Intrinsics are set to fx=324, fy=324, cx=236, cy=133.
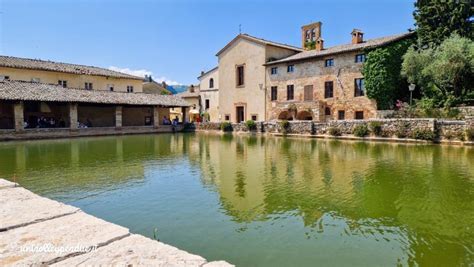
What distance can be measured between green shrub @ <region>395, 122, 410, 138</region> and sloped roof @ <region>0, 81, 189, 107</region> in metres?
25.2

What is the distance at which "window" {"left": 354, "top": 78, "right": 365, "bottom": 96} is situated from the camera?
2977 centimetres

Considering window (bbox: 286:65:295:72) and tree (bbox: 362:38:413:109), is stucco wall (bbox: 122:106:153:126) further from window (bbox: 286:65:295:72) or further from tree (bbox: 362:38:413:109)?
tree (bbox: 362:38:413:109)

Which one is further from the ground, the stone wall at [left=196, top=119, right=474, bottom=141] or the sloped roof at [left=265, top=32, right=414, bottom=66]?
the sloped roof at [left=265, top=32, right=414, bottom=66]

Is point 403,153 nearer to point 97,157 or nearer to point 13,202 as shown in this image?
point 97,157

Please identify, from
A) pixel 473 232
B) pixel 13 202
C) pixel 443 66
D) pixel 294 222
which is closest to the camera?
pixel 13 202

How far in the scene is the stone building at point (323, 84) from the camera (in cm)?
2986

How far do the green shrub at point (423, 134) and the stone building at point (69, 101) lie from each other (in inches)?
1013

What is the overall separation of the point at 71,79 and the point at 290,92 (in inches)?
1029

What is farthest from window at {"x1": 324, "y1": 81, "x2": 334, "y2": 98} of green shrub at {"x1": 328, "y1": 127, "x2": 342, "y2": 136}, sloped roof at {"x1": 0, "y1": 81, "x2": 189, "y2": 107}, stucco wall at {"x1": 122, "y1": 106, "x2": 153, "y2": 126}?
stucco wall at {"x1": 122, "y1": 106, "x2": 153, "y2": 126}

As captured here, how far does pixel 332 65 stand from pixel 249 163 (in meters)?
21.6

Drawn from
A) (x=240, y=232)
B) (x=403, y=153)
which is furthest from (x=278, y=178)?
(x=403, y=153)

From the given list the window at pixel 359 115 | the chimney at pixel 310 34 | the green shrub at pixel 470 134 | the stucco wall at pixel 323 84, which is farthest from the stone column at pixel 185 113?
the green shrub at pixel 470 134

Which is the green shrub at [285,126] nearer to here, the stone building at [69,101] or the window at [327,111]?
the window at [327,111]

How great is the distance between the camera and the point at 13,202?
4699 millimetres
